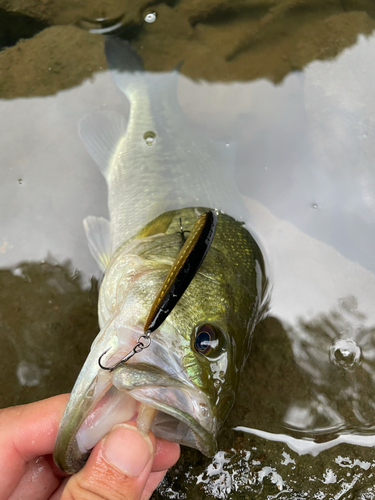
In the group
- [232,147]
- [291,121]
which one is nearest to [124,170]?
[232,147]

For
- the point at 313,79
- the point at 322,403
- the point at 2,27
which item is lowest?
the point at 322,403

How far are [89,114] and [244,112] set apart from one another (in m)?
1.39

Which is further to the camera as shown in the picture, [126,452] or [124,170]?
[124,170]

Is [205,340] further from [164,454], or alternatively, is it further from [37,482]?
[37,482]

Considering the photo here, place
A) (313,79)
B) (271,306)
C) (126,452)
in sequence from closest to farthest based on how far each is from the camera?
(126,452)
(271,306)
(313,79)

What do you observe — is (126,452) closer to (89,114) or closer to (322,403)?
(322,403)

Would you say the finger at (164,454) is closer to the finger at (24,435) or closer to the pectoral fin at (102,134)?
the finger at (24,435)

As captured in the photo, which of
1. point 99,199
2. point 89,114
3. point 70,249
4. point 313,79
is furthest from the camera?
point 313,79

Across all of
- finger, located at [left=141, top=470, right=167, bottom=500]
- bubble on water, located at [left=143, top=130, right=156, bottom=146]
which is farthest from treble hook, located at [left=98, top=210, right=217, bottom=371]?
bubble on water, located at [left=143, top=130, right=156, bottom=146]

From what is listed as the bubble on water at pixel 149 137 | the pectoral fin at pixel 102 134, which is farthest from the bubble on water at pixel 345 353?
the pectoral fin at pixel 102 134

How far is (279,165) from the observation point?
3.15 metres

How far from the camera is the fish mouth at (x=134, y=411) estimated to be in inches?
57.7

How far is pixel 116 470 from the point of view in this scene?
1494 mm

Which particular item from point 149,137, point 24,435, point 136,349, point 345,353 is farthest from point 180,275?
point 149,137
